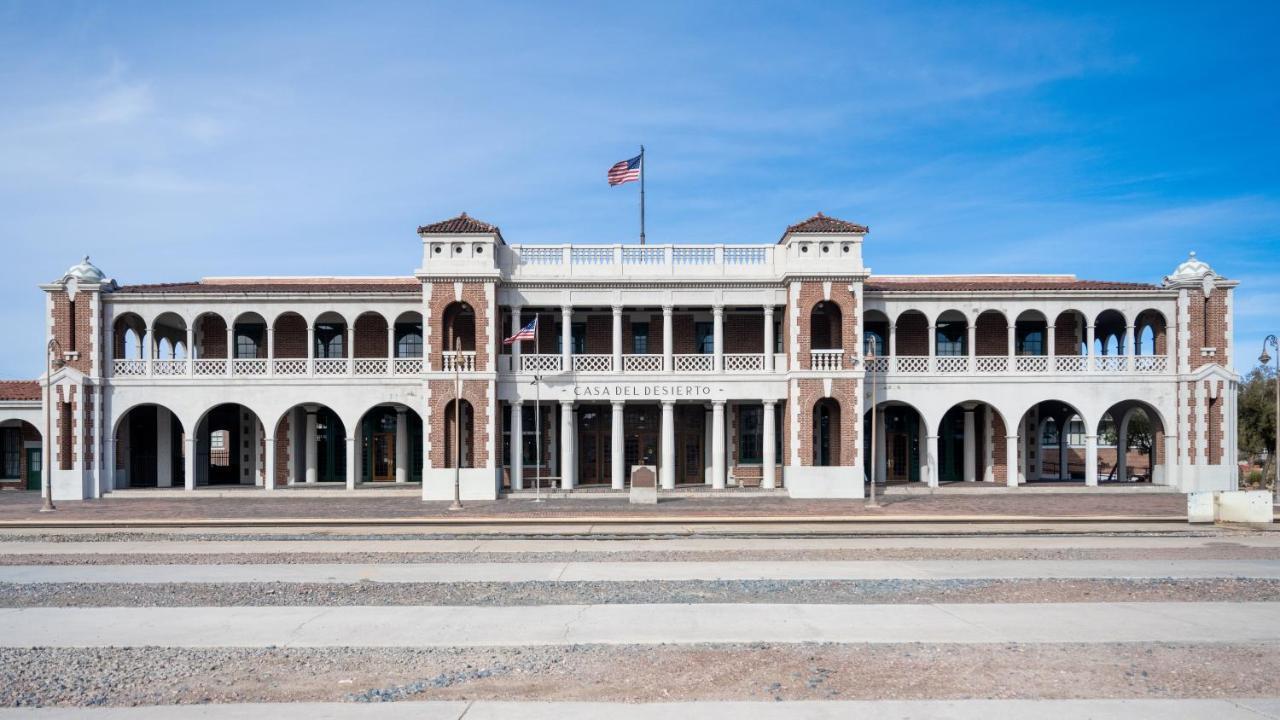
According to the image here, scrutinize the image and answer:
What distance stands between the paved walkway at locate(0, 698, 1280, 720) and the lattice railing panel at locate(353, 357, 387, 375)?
24.7 meters

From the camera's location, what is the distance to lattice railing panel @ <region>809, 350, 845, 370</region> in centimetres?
2970

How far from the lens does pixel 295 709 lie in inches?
290

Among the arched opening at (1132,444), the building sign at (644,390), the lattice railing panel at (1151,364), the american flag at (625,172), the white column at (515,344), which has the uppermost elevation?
the american flag at (625,172)

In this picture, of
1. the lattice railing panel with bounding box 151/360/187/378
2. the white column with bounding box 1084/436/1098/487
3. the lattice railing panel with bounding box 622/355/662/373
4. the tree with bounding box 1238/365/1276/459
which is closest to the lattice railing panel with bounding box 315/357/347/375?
the lattice railing panel with bounding box 151/360/187/378

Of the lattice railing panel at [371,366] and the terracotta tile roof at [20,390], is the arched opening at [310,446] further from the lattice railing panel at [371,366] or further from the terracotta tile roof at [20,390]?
the terracotta tile roof at [20,390]

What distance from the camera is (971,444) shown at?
33594mm

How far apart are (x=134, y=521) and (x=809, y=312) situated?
22.3m

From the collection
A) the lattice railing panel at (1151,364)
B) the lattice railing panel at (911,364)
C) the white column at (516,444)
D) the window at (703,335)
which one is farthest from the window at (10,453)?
the lattice railing panel at (1151,364)

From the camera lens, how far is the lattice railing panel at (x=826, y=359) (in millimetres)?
29703

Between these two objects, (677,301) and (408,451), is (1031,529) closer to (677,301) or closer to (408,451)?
(677,301)

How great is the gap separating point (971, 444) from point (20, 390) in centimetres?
3888

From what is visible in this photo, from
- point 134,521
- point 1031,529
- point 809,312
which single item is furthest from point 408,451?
point 1031,529

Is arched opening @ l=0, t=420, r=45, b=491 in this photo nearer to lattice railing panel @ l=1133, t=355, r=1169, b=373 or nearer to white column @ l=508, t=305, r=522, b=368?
white column @ l=508, t=305, r=522, b=368

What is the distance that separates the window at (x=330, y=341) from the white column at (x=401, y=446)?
141 inches
